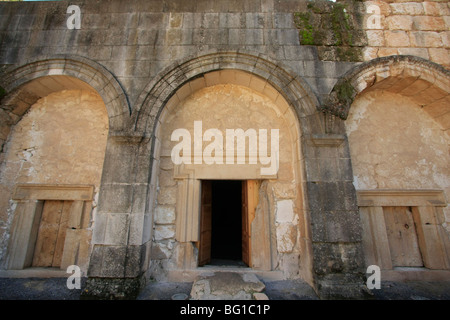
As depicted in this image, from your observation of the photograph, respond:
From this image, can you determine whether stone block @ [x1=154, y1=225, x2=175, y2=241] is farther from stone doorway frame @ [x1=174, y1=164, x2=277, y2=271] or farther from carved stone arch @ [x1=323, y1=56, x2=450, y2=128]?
carved stone arch @ [x1=323, y1=56, x2=450, y2=128]

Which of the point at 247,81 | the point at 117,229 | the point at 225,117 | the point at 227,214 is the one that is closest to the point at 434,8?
the point at 247,81

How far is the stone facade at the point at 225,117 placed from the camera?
3061 millimetres

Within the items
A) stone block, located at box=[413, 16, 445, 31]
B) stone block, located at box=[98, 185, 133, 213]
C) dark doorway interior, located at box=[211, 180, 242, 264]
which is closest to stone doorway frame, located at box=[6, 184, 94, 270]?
stone block, located at box=[98, 185, 133, 213]

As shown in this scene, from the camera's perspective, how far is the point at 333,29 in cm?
352

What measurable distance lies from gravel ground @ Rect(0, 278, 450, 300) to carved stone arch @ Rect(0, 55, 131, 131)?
8.03 feet

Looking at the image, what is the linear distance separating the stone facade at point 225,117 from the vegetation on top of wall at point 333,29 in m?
0.03

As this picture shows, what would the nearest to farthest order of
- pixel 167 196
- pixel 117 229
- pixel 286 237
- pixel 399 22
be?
pixel 117 229, pixel 286 237, pixel 167 196, pixel 399 22

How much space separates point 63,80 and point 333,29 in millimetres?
4727

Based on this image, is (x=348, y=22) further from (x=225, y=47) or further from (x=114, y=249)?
(x=114, y=249)

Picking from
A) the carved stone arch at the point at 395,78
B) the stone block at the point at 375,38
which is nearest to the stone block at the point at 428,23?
the stone block at the point at 375,38

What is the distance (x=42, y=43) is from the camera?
3.50m

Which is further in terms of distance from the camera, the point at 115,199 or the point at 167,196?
the point at 167,196

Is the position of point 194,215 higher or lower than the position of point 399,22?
lower

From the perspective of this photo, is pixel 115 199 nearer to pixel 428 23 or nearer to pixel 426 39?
pixel 426 39
